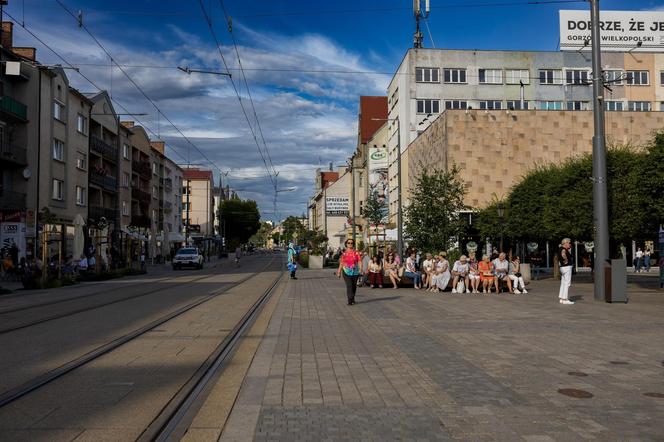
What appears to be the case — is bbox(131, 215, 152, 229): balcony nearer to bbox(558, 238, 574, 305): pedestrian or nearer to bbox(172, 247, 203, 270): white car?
bbox(172, 247, 203, 270): white car

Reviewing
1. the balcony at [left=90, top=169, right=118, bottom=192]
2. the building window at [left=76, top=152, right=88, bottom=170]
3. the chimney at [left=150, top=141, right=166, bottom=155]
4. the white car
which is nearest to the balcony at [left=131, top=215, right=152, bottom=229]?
the balcony at [left=90, top=169, right=118, bottom=192]

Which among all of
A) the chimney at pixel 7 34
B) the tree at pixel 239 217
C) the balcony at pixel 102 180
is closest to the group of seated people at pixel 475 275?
the chimney at pixel 7 34

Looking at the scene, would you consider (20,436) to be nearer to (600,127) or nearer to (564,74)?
(600,127)

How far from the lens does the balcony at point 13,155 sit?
36406 millimetres

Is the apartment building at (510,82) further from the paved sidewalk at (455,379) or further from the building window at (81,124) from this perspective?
the paved sidewalk at (455,379)

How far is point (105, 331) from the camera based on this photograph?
11047mm

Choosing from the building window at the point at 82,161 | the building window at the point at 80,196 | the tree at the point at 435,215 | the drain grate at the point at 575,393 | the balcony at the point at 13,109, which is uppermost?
the balcony at the point at 13,109

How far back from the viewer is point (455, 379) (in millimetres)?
6898

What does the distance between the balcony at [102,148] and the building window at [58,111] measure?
6.76m

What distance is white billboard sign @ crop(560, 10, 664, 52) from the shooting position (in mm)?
51938

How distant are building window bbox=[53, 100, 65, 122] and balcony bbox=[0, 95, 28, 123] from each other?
3.54m

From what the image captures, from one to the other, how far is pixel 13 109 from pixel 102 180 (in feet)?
53.2

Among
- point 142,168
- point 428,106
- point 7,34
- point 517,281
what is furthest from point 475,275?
point 142,168

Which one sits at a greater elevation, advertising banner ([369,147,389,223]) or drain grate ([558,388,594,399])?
advertising banner ([369,147,389,223])
